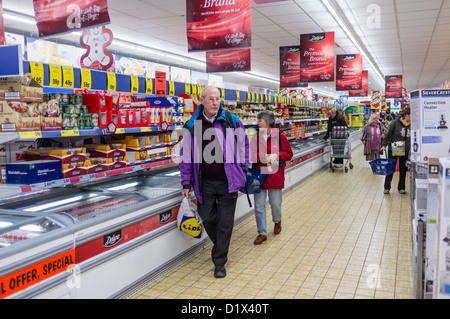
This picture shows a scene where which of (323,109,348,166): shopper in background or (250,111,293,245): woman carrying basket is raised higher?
(323,109,348,166): shopper in background

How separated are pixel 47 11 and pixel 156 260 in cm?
332

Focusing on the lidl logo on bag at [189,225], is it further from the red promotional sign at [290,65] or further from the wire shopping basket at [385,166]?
the red promotional sign at [290,65]

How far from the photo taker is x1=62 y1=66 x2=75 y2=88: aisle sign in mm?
3700

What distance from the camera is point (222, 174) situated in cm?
411

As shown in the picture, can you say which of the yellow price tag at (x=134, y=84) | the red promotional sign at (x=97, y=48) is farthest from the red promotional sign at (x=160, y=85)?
the red promotional sign at (x=97, y=48)

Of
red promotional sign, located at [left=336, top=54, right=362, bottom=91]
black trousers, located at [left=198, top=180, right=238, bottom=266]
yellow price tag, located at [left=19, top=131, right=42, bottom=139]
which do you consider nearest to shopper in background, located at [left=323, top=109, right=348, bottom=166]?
red promotional sign, located at [left=336, top=54, right=362, bottom=91]

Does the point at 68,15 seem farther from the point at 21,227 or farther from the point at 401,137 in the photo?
the point at 401,137

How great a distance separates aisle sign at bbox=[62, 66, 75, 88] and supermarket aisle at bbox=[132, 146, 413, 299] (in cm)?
192

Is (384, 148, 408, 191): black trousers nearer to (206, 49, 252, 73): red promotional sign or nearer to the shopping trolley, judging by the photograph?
the shopping trolley

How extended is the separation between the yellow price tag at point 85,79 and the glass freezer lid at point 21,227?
1.35 metres

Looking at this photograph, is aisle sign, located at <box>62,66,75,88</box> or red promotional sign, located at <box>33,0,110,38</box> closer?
aisle sign, located at <box>62,66,75,88</box>

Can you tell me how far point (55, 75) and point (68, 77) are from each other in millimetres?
162
